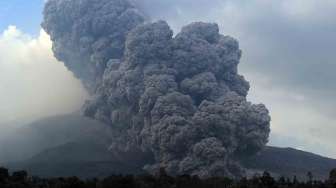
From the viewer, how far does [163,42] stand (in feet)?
284

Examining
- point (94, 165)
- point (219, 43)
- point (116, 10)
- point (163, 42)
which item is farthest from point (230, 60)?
point (94, 165)

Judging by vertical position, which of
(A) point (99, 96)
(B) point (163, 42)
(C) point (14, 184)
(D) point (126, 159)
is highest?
(B) point (163, 42)

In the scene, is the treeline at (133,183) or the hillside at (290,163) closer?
the treeline at (133,183)

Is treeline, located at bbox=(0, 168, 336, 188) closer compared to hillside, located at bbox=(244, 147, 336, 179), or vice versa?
treeline, located at bbox=(0, 168, 336, 188)

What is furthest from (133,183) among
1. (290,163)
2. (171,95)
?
(290,163)

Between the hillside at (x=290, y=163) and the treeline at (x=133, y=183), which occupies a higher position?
the hillside at (x=290, y=163)

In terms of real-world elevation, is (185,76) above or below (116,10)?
below

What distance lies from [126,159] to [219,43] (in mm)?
20091

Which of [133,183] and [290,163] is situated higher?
[290,163]

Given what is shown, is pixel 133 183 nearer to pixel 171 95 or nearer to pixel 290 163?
pixel 171 95

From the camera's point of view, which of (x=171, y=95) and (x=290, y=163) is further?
(x=290, y=163)

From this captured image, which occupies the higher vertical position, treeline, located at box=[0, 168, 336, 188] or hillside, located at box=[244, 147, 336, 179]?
hillside, located at box=[244, 147, 336, 179]

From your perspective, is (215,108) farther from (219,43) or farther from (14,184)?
(14,184)

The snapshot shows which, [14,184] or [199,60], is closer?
[14,184]
